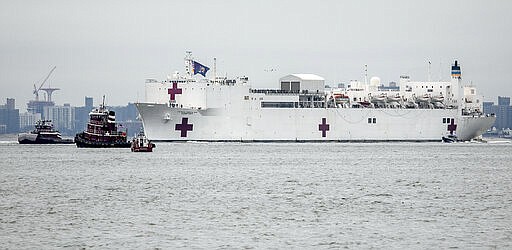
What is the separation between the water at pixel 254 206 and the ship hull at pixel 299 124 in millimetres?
20901

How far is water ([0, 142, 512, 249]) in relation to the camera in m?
20.6

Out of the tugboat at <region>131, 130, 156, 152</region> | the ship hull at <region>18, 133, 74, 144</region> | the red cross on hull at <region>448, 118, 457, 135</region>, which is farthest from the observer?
the ship hull at <region>18, 133, 74, 144</region>

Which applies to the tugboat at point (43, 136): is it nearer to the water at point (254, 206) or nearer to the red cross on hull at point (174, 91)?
the red cross on hull at point (174, 91)

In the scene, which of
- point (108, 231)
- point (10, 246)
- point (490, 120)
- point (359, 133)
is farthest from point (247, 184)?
point (490, 120)

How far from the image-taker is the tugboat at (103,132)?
6062 centimetres

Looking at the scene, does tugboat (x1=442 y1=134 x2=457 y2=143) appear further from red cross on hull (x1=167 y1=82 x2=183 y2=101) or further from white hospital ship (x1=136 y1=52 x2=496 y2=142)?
red cross on hull (x1=167 y1=82 x2=183 y2=101)

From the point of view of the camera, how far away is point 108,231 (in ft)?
70.8

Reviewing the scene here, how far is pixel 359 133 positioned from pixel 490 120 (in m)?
11.5

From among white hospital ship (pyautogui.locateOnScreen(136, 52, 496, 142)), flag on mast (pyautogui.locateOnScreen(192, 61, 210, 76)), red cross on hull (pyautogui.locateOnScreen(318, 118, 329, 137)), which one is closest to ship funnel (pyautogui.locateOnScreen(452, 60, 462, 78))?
white hospital ship (pyautogui.locateOnScreen(136, 52, 496, 142))

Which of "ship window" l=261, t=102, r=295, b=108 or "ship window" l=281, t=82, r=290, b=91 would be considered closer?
"ship window" l=261, t=102, r=295, b=108

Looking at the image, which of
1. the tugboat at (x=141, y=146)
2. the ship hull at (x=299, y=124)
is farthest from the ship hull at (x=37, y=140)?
the tugboat at (x=141, y=146)

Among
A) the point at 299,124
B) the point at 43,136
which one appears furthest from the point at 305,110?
the point at 43,136

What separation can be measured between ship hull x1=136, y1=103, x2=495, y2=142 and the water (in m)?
20.9

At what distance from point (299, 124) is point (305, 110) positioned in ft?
3.28
